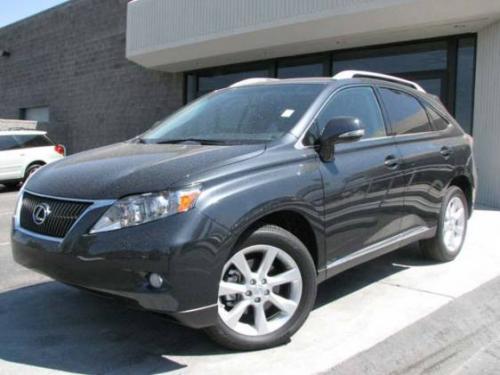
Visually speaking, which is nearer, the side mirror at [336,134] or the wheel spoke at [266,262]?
the wheel spoke at [266,262]

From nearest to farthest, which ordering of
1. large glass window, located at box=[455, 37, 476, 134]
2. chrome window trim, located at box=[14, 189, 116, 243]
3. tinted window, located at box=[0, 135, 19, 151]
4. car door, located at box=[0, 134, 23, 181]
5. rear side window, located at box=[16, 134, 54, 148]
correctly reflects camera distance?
chrome window trim, located at box=[14, 189, 116, 243] < large glass window, located at box=[455, 37, 476, 134] < car door, located at box=[0, 134, 23, 181] < tinted window, located at box=[0, 135, 19, 151] < rear side window, located at box=[16, 134, 54, 148]

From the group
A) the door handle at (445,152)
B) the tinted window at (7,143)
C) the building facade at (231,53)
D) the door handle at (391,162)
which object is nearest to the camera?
the door handle at (391,162)

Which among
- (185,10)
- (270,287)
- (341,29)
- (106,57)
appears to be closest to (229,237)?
(270,287)

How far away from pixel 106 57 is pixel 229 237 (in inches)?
728

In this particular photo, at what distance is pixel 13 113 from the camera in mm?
26531

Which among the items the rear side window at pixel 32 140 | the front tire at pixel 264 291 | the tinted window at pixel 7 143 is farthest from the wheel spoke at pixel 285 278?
the rear side window at pixel 32 140

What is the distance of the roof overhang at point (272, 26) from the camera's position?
1019cm

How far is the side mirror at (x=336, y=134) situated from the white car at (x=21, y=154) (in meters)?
11.7

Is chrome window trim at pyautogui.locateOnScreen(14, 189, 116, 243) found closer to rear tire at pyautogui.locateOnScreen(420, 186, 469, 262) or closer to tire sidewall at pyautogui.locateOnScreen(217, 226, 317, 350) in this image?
tire sidewall at pyautogui.locateOnScreen(217, 226, 317, 350)

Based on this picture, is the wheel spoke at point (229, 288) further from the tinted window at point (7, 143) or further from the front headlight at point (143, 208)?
the tinted window at point (7, 143)

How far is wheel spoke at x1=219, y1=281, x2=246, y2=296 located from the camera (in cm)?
338

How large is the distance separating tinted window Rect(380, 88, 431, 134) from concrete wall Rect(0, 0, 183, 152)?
41.2ft

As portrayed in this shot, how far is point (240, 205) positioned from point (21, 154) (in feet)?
42.0

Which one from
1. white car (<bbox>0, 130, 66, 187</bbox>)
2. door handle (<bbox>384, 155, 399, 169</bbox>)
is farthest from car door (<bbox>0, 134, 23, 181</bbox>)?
door handle (<bbox>384, 155, 399, 169</bbox>)
